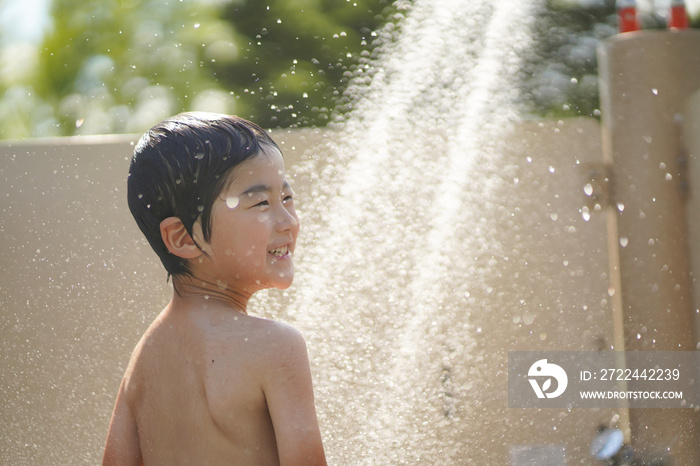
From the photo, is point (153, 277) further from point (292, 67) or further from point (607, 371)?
point (292, 67)

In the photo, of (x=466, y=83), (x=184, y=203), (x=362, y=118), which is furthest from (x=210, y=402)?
(x=466, y=83)

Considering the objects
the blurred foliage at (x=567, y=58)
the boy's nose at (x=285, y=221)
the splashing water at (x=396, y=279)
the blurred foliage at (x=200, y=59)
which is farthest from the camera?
the blurred foliage at (x=200, y=59)

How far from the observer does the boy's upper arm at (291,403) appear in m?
1.01

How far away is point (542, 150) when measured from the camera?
110 inches

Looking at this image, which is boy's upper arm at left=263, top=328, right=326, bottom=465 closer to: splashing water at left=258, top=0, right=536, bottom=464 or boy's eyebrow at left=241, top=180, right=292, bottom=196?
boy's eyebrow at left=241, top=180, right=292, bottom=196

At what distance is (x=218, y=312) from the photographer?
3.59 feet

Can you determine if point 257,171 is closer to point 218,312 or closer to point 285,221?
point 285,221

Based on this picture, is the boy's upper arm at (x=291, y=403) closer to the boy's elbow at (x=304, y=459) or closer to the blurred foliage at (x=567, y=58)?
the boy's elbow at (x=304, y=459)

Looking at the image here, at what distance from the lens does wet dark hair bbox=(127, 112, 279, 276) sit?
111 cm

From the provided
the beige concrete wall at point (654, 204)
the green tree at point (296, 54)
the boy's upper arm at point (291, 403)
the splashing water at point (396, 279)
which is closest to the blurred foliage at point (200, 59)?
the green tree at point (296, 54)

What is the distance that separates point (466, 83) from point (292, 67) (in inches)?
124

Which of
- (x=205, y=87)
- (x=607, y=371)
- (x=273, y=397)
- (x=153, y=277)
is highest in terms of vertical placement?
(x=273, y=397)

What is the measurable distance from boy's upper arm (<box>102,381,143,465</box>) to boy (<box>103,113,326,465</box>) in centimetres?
2

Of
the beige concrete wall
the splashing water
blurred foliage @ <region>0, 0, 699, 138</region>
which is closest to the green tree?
blurred foliage @ <region>0, 0, 699, 138</region>
